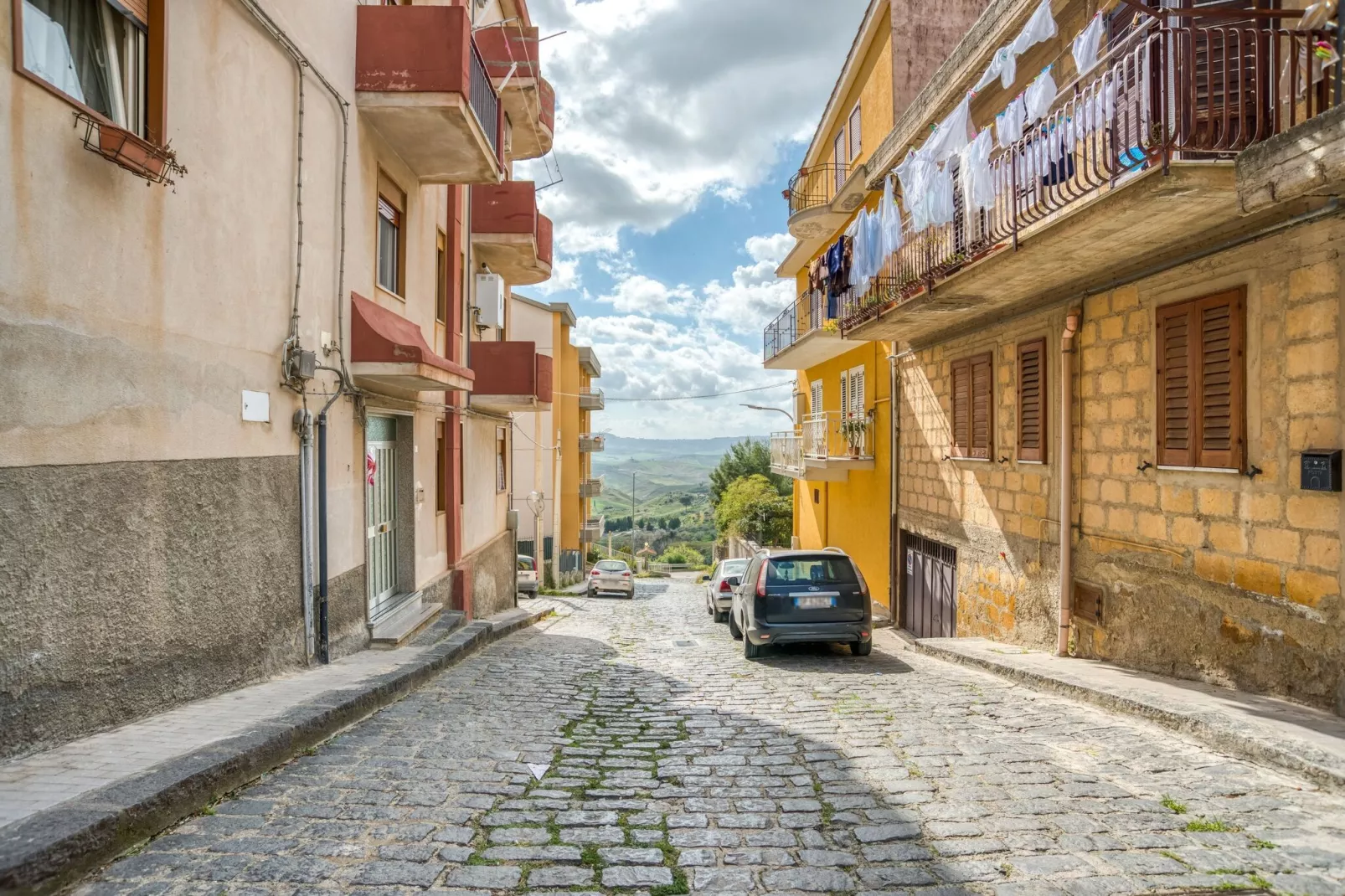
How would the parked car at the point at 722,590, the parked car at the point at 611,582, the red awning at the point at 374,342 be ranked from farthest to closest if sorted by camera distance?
the parked car at the point at 611,582 < the parked car at the point at 722,590 < the red awning at the point at 374,342

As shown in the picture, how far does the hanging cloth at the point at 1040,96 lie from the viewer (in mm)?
8102

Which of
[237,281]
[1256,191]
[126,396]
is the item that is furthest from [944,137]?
[126,396]

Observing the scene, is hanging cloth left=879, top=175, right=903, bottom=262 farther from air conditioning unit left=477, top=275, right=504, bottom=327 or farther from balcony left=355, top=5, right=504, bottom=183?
air conditioning unit left=477, top=275, right=504, bottom=327

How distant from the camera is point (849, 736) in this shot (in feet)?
20.0

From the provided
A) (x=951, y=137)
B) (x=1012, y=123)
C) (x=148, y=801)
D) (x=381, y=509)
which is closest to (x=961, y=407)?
(x=951, y=137)

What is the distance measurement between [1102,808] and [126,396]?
6111mm

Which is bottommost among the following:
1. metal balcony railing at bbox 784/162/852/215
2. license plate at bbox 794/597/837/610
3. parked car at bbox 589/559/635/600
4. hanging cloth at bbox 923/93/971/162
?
parked car at bbox 589/559/635/600

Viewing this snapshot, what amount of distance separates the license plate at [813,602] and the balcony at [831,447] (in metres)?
7.27

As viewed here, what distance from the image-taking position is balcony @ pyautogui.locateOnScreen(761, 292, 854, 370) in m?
17.9

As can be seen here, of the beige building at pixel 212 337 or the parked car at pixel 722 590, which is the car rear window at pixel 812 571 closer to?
the beige building at pixel 212 337

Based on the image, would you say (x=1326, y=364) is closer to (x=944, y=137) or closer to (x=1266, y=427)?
(x=1266, y=427)

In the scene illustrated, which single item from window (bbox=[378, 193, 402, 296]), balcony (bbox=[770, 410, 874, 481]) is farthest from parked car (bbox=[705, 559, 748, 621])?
window (bbox=[378, 193, 402, 296])

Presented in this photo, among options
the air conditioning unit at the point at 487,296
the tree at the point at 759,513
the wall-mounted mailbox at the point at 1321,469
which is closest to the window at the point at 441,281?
the air conditioning unit at the point at 487,296

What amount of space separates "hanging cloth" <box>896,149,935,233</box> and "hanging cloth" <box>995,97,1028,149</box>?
142cm
